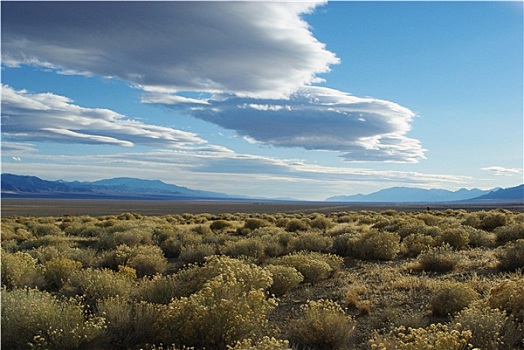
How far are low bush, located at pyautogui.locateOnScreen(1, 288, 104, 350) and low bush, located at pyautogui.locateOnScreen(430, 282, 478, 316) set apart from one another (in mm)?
6230

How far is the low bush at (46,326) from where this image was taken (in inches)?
302

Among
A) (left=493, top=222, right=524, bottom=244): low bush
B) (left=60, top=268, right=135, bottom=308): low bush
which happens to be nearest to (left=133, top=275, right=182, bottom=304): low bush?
(left=60, top=268, right=135, bottom=308): low bush

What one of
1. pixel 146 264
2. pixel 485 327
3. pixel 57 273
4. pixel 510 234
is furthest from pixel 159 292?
pixel 510 234

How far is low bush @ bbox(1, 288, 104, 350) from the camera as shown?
767 cm

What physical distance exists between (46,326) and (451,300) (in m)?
7.38

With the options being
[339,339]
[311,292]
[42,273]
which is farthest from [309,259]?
[42,273]

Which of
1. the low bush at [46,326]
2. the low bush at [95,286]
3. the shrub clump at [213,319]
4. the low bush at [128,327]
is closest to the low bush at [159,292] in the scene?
the low bush at [95,286]

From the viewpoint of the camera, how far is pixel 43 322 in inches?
313

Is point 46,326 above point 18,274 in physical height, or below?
below

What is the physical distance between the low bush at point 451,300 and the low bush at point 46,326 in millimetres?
6230

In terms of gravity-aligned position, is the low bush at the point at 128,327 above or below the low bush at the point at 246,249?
below

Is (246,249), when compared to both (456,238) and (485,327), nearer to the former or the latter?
(456,238)

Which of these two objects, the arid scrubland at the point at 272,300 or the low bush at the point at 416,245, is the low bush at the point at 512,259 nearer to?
the arid scrubland at the point at 272,300

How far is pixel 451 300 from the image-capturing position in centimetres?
916
